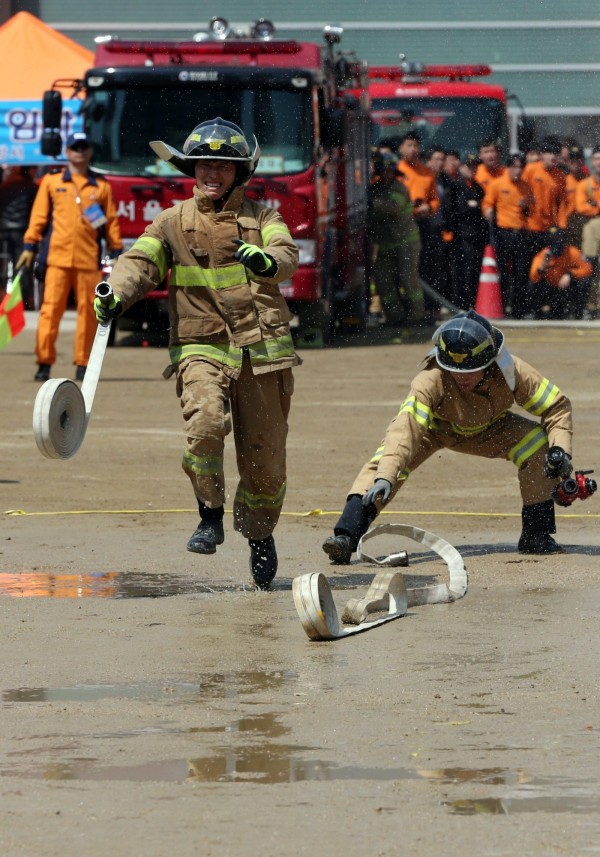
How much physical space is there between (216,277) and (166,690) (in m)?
1.98

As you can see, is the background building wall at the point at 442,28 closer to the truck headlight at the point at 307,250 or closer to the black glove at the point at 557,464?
the truck headlight at the point at 307,250

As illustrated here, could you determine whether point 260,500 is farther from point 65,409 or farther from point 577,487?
point 577,487

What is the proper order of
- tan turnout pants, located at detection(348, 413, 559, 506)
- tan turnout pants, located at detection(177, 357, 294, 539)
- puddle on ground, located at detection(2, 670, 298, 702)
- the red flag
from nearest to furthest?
puddle on ground, located at detection(2, 670, 298, 702)
tan turnout pants, located at detection(177, 357, 294, 539)
tan turnout pants, located at detection(348, 413, 559, 506)
the red flag

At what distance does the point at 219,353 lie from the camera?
23.0 ft

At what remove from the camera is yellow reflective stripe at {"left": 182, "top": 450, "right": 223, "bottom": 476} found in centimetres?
694

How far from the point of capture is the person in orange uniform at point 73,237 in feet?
47.2

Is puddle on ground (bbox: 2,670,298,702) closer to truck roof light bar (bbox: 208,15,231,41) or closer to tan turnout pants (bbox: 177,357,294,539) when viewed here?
tan turnout pants (bbox: 177,357,294,539)

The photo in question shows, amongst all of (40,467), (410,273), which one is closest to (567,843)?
(40,467)

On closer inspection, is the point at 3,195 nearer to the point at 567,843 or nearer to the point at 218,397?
the point at 218,397

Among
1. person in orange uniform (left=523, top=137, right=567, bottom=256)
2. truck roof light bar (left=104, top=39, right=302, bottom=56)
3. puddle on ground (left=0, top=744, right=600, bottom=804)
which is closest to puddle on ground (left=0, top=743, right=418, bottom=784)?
puddle on ground (left=0, top=744, right=600, bottom=804)

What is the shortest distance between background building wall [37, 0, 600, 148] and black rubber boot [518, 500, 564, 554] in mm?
21058

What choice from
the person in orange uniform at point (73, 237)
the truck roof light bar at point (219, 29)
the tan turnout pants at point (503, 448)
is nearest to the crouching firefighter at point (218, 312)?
the tan turnout pants at point (503, 448)

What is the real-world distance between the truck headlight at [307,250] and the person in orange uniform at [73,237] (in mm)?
2938

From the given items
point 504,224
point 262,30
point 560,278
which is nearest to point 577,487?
point 262,30
